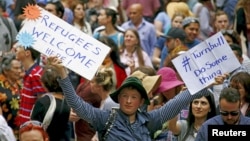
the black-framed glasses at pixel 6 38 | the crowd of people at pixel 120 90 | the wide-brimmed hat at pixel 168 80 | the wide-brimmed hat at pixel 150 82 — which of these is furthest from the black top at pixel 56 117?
the black-framed glasses at pixel 6 38

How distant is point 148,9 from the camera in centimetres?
2166

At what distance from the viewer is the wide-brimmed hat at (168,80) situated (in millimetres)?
12591

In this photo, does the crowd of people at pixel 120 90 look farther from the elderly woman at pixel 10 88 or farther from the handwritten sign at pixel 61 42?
the handwritten sign at pixel 61 42

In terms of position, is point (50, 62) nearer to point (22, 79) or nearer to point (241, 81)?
point (241, 81)

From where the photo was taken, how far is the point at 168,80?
12914 mm

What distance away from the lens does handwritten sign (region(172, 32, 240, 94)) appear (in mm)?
Result: 11438

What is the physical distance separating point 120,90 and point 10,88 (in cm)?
318

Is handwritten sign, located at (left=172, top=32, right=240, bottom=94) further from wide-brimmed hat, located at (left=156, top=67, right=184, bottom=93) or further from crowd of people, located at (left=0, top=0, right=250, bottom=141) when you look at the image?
wide-brimmed hat, located at (left=156, top=67, right=184, bottom=93)

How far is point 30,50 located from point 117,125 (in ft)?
12.5

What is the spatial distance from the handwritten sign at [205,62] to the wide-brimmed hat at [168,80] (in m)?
0.96

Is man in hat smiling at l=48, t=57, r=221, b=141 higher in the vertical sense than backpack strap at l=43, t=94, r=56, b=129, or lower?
higher

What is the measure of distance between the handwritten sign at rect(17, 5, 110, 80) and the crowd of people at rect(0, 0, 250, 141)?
0.24m

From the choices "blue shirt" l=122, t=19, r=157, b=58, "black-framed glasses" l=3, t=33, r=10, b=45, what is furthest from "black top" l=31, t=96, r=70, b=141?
"blue shirt" l=122, t=19, r=157, b=58

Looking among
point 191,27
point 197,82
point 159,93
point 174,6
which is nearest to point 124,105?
point 197,82
